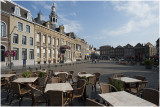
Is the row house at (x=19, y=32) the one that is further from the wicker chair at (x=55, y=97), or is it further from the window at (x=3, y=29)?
the wicker chair at (x=55, y=97)

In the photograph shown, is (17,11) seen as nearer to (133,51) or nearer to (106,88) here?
(106,88)

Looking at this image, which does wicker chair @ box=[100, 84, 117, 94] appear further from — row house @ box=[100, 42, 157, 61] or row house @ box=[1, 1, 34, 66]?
row house @ box=[100, 42, 157, 61]

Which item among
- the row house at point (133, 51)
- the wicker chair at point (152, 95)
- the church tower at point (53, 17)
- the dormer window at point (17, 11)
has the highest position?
the church tower at point (53, 17)

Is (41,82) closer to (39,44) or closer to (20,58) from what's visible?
(20,58)

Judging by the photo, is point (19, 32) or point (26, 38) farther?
point (26, 38)

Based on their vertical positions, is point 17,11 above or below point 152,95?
above

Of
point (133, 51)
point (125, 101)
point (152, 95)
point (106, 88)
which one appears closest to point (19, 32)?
point (106, 88)

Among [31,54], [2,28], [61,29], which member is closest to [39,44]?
[31,54]

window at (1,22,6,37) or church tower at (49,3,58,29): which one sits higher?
church tower at (49,3,58,29)

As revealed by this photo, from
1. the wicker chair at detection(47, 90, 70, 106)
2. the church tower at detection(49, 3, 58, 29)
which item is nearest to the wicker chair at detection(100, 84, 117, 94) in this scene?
the wicker chair at detection(47, 90, 70, 106)

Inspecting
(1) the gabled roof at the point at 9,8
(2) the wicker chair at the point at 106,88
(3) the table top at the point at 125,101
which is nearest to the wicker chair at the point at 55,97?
(3) the table top at the point at 125,101

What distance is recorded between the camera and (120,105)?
102 inches

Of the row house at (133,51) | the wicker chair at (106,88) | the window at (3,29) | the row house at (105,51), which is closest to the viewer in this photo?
the wicker chair at (106,88)

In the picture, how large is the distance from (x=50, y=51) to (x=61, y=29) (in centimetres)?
1059
